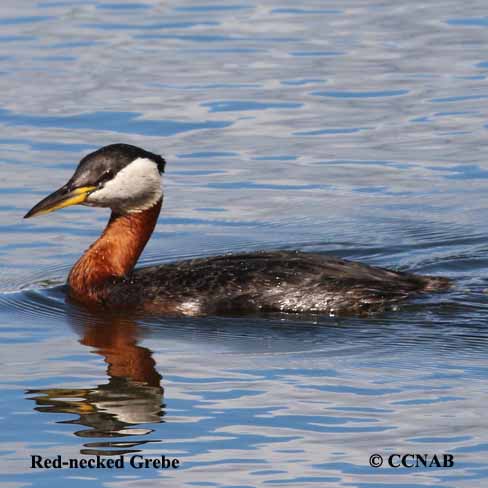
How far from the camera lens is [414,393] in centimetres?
1070

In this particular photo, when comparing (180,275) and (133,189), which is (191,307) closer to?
(180,275)

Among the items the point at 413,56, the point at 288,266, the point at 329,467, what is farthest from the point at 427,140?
the point at 329,467

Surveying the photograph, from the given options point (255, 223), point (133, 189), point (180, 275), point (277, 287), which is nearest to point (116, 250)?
point (133, 189)

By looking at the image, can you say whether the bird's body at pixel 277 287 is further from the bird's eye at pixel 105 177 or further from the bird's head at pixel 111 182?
the bird's eye at pixel 105 177

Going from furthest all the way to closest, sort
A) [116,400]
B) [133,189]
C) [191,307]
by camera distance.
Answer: [133,189], [191,307], [116,400]

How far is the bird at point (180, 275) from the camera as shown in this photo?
513 inches

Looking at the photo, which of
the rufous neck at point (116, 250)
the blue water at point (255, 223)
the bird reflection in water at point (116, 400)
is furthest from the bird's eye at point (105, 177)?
the bird reflection in water at point (116, 400)

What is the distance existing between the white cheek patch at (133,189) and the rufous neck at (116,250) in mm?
87

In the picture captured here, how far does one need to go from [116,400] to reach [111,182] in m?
3.08

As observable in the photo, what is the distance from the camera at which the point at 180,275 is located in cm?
1333

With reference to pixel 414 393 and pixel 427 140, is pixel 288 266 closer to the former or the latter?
pixel 414 393

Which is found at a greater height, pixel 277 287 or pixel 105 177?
pixel 105 177

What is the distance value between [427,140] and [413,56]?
4.11 m

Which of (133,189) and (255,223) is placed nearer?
(133,189)
